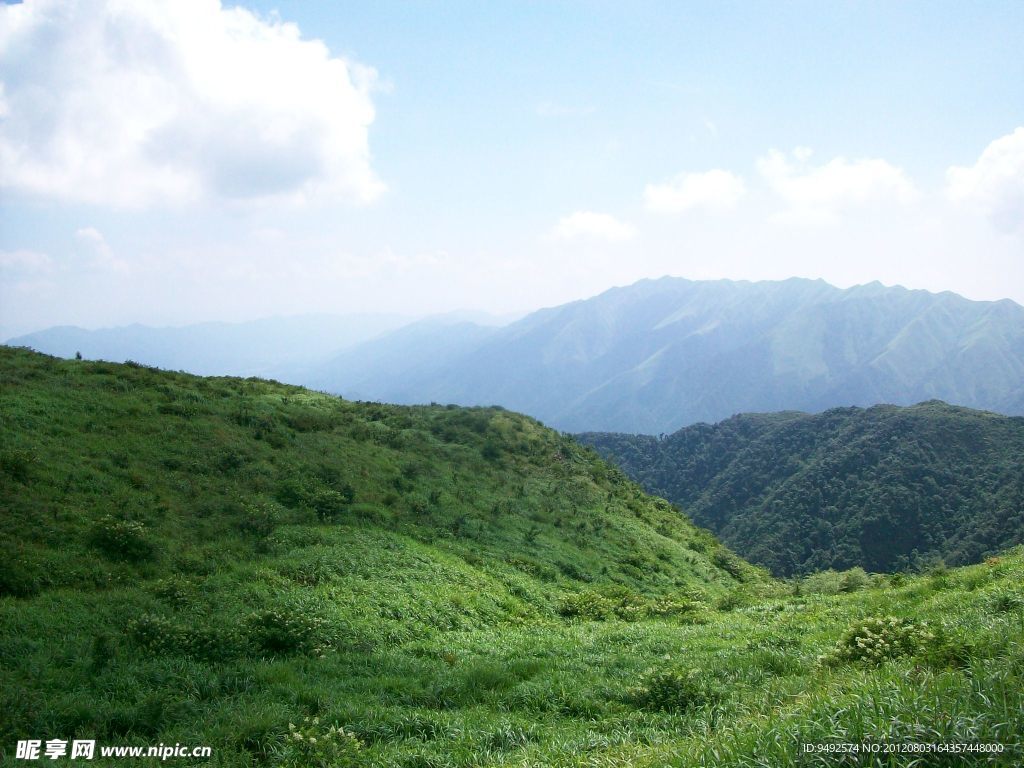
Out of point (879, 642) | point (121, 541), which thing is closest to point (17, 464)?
point (121, 541)

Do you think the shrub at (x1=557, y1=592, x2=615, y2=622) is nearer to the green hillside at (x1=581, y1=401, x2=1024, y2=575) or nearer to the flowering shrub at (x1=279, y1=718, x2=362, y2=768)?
the flowering shrub at (x1=279, y1=718, x2=362, y2=768)

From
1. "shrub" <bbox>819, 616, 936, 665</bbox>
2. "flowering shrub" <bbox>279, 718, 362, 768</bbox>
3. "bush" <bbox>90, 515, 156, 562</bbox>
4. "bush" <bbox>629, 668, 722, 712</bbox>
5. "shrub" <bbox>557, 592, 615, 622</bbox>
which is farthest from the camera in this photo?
"shrub" <bbox>557, 592, 615, 622</bbox>

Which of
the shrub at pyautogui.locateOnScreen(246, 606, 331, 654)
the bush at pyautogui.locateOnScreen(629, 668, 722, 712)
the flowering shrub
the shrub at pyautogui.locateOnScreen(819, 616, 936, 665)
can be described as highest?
the shrub at pyautogui.locateOnScreen(819, 616, 936, 665)

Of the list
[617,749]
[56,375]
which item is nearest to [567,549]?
[617,749]

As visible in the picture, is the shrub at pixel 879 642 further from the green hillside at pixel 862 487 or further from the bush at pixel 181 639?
the green hillside at pixel 862 487

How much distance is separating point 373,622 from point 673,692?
734cm

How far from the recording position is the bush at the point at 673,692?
28.6 feet

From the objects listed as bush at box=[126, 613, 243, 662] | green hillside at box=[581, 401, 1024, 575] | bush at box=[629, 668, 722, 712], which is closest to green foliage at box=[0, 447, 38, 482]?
bush at box=[126, 613, 243, 662]

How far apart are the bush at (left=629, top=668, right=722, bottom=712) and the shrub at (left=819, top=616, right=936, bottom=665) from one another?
196cm

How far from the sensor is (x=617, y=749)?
687cm

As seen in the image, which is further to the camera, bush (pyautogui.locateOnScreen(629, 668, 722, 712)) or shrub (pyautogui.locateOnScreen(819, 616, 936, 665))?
A: bush (pyautogui.locateOnScreen(629, 668, 722, 712))

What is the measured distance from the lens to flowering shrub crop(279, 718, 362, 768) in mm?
7047

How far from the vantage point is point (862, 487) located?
9106 centimetres

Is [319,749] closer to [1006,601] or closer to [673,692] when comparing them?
[673,692]
